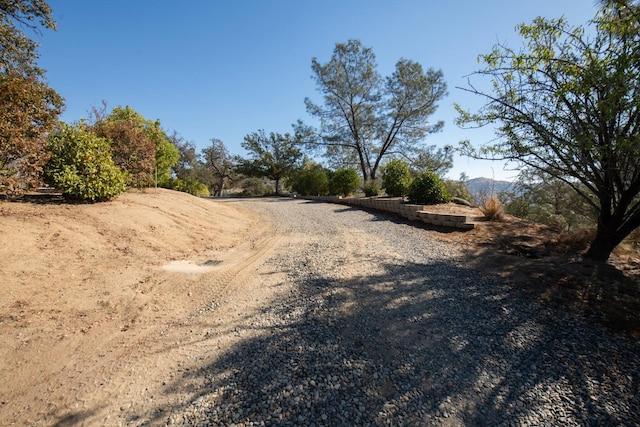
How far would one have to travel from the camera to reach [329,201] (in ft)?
48.8

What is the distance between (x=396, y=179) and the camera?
37.0 feet

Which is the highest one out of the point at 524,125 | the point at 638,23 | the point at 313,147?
the point at 313,147

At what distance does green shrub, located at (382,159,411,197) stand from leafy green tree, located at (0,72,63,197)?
33.6 ft

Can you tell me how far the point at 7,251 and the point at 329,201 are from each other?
12.4m

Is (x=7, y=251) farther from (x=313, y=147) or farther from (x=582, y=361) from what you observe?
(x=313, y=147)

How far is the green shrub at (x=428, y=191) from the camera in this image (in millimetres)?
9094

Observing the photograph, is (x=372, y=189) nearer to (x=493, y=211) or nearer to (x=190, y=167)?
(x=493, y=211)

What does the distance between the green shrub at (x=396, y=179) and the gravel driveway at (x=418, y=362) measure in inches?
300

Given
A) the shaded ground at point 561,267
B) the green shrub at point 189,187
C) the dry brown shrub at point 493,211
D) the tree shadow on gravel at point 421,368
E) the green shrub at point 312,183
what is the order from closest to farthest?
1. the tree shadow on gravel at point 421,368
2. the shaded ground at point 561,267
3. the dry brown shrub at point 493,211
4. the green shrub at point 312,183
5. the green shrub at point 189,187

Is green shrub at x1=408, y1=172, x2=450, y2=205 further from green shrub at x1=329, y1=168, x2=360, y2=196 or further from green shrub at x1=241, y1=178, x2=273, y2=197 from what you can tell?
green shrub at x1=241, y1=178, x2=273, y2=197

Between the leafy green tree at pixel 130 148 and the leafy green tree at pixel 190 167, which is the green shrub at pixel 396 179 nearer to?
the leafy green tree at pixel 130 148

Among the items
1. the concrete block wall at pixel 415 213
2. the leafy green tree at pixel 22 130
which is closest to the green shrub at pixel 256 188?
the concrete block wall at pixel 415 213

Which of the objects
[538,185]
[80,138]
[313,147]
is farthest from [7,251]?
[313,147]

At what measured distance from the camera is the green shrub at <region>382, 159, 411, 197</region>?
1120 centimetres
